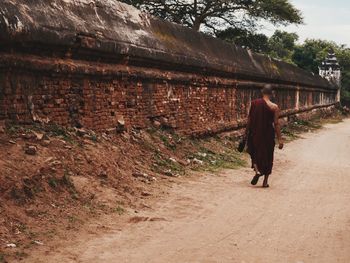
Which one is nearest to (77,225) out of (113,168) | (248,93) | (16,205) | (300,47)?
(16,205)

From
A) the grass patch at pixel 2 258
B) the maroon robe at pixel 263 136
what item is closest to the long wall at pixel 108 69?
the maroon robe at pixel 263 136

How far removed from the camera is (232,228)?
4.29m

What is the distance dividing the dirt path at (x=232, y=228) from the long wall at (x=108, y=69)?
1.52m

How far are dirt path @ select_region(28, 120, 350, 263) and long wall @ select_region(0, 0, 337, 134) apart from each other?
1521 mm

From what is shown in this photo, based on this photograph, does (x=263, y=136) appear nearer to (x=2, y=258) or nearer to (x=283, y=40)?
(x=2, y=258)

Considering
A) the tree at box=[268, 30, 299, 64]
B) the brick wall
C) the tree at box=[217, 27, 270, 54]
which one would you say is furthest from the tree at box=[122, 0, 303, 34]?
the tree at box=[268, 30, 299, 64]

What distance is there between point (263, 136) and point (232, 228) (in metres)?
2.47

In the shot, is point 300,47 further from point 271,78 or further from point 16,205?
point 16,205

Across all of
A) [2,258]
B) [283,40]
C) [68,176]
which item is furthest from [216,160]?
[283,40]

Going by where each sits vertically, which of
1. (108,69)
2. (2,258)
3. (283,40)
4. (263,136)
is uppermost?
(283,40)

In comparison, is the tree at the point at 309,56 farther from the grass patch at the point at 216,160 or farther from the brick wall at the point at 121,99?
the grass patch at the point at 216,160

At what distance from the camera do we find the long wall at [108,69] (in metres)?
5.04

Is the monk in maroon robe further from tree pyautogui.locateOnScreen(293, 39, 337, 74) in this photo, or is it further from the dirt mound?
tree pyautogui.locateOnScreen(293, 39, 337, 74)

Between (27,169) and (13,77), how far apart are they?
110 centimetres
